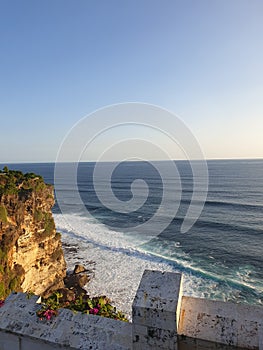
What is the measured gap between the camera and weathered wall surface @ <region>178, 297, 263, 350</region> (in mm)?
3182

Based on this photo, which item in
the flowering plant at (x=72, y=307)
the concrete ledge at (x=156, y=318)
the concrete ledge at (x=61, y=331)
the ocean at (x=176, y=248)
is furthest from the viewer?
the ocean at (x=176, y=248)

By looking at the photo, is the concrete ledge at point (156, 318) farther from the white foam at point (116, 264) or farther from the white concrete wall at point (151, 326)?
the white foam at point (116, 264)

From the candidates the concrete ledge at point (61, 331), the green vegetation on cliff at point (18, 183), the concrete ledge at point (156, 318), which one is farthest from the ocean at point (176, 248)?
the concrete ledge at point (156, 318)

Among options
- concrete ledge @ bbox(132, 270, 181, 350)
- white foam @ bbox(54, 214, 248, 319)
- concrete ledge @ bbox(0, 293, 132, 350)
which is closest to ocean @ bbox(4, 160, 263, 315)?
white foam @ bbox(54, 214, 248, 319)

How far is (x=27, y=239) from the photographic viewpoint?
22.3 metres

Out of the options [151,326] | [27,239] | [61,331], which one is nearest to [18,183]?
[27,239]

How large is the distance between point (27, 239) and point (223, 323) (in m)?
21.9

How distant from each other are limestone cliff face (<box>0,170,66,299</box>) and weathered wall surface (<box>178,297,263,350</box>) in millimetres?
16653

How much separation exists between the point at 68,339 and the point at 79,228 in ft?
143

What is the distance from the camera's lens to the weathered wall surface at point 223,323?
3182 mm

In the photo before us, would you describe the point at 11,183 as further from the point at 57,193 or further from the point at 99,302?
the point at 57,193

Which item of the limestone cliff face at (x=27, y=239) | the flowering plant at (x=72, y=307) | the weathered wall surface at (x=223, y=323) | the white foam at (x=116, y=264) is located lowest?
the white foam at (x=116, y=264)

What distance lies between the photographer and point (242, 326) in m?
3.25

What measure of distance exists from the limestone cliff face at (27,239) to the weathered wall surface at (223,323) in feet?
54.6
